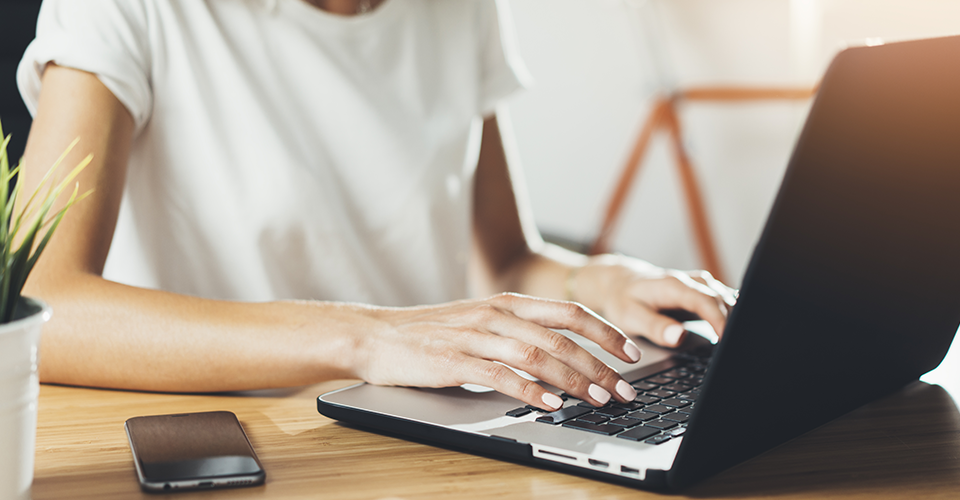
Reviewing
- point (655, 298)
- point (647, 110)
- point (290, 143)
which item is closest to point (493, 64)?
point (290, 143)

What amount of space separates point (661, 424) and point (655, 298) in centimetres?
32

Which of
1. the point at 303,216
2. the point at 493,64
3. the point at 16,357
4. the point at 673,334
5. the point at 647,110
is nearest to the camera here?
the point at 16,357

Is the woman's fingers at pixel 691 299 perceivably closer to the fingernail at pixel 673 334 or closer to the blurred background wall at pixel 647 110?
the fingernail at pixel 673 334

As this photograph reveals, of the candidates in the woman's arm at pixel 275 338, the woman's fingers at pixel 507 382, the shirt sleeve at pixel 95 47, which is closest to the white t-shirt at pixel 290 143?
the shirt sleeve at pixel 95 47

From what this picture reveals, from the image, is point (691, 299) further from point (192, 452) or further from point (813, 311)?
point (192, 452)

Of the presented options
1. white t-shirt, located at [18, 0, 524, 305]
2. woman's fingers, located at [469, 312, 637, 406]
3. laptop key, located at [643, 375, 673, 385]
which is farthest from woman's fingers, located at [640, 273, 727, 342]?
white t-shirt, located at [18, 0, 524, 305]

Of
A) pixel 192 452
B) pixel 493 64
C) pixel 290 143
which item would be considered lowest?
pixel 192 452

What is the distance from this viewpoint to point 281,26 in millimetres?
993

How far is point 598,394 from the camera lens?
53 cm

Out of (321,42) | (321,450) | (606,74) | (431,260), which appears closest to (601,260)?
(431,260)

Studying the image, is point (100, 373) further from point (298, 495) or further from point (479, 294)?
point (479, 294)

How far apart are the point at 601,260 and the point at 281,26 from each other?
1.63 ft

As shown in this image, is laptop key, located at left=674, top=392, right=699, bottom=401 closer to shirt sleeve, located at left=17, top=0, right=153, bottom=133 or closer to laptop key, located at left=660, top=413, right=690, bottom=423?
laptop key, located at left=660, top=413, right=690, bottom=423

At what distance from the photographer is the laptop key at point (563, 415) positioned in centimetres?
50
